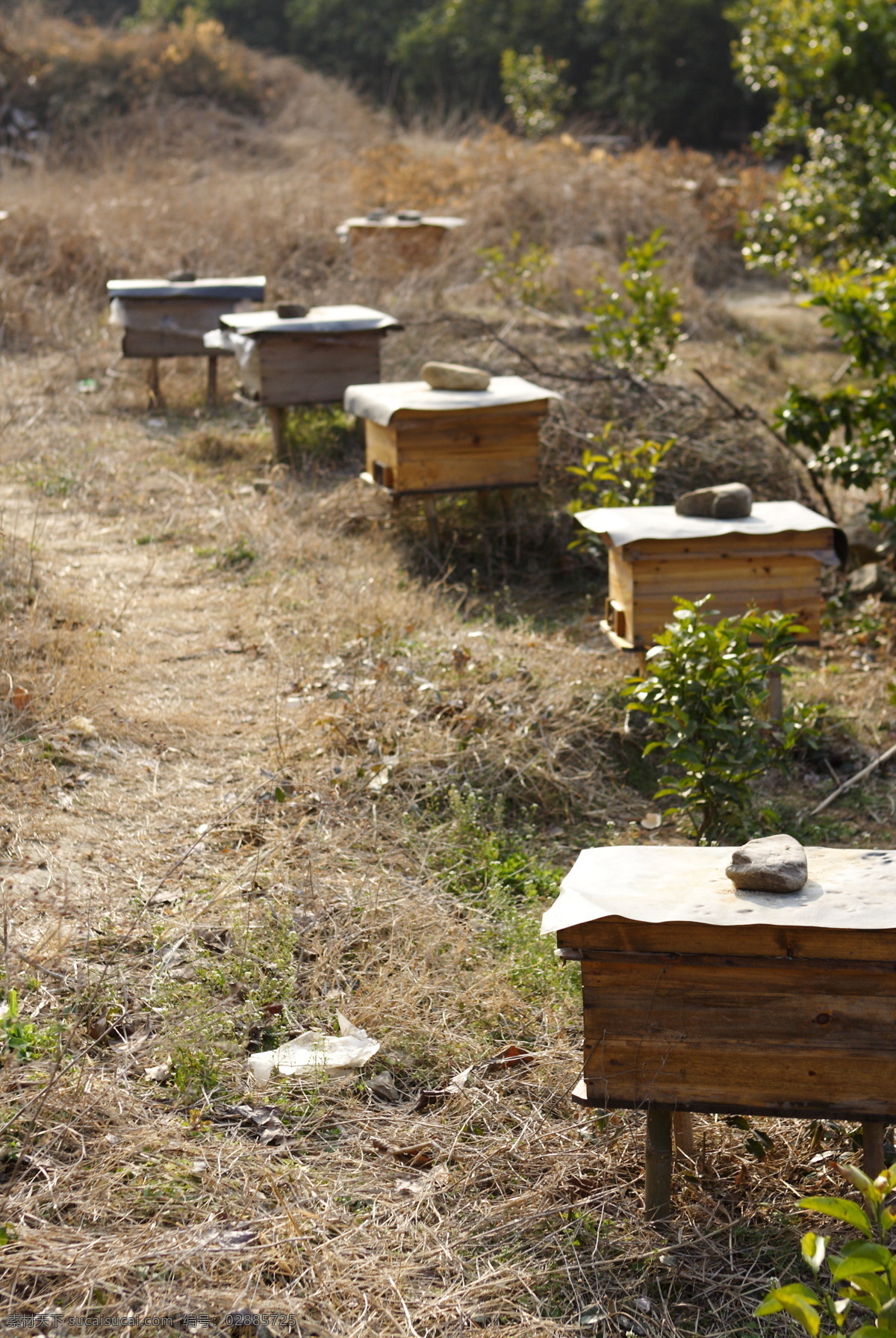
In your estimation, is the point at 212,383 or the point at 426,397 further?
the point at 212,383

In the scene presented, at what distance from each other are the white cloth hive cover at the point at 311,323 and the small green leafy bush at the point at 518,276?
268 cm

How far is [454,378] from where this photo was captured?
642cm

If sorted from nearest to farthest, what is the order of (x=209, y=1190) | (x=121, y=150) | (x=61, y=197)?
(x=209, y=1190)
(x=61, y=197)
(x=121, y=150)

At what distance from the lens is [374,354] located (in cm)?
772

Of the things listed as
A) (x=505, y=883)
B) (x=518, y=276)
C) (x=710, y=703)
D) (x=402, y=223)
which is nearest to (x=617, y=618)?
(x=710, y=703)

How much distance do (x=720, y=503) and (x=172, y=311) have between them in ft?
17.8

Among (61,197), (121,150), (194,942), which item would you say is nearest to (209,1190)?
(194,942)

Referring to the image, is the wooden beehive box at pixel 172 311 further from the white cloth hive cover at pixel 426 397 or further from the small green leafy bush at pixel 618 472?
the small green leafy bush at pixel 618 472

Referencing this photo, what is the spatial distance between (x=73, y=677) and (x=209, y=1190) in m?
2.46

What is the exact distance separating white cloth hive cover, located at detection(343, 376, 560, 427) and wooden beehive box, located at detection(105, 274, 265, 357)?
2590mm

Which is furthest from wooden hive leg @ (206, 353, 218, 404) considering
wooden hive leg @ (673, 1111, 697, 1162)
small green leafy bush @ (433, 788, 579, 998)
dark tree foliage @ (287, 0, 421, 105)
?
dark tree foliage @ (287, 0, 421, 105)

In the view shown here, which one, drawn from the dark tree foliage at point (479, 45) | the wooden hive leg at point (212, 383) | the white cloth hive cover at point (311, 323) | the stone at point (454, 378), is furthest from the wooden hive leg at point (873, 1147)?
the dark tree foliage at point (479, 45)

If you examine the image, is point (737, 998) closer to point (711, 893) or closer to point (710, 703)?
point (711, 893)

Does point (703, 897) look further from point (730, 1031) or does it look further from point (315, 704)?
point (315, 704)
